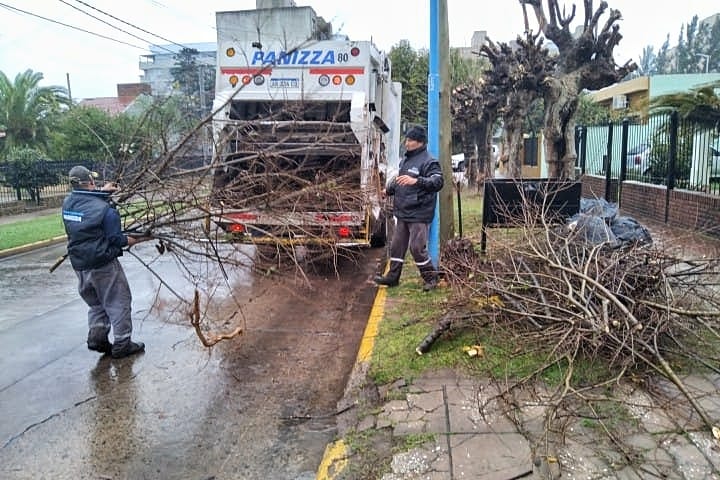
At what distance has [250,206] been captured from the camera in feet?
17.4

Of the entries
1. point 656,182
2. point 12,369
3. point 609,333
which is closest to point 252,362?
point 12,369

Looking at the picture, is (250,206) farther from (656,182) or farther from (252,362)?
(656,182)

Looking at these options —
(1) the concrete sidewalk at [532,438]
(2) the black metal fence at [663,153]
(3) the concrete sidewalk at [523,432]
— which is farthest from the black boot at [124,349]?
(2) the black metal fence at [663,153]

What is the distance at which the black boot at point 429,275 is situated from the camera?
21.9 feet

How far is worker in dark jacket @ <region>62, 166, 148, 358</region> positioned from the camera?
→ 513 centimetres

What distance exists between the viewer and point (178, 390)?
4699mm

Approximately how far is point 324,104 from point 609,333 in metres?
6.06

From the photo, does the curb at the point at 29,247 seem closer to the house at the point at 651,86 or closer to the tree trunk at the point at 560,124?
the tree trunk at the point at 560,124

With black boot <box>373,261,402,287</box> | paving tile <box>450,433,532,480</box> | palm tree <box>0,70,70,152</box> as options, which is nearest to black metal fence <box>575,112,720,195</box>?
black boot <box>373,261,402,287</box>

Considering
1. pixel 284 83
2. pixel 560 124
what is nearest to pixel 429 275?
pixel 284 83

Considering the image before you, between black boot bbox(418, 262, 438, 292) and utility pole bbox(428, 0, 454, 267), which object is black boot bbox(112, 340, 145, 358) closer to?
black boot bbox(418, 262, 438, 292)

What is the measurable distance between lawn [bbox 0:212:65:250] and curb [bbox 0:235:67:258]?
151mm

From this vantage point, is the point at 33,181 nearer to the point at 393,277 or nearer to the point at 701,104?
the point at 393,277

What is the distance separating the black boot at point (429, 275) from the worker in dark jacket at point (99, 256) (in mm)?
2952
